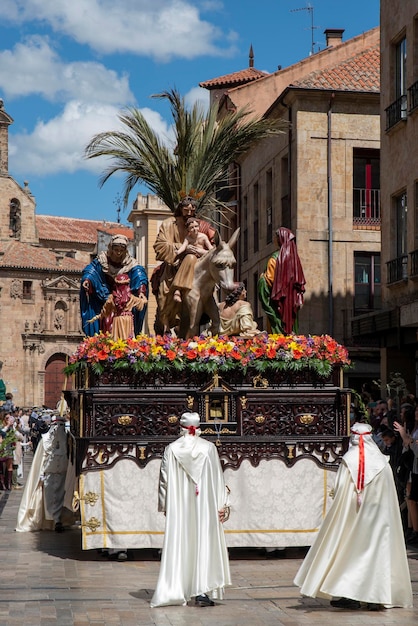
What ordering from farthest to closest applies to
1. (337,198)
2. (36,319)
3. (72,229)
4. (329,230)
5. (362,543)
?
(72,229) → (36,319) → (337,198) → (329,230) → (362,543)

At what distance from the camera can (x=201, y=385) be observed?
12.9 metres

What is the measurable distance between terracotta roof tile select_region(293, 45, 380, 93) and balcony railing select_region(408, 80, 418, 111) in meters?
9.33

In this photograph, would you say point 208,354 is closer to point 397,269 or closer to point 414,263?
point 414,263

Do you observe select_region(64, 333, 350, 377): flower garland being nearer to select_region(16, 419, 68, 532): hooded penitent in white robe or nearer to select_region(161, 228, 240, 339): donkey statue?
select_region(161, 228, 240, 339): donkey statue

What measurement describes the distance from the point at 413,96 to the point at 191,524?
14.5 meters

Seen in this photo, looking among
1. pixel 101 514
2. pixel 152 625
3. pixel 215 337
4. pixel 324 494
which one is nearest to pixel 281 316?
pixel 215 337

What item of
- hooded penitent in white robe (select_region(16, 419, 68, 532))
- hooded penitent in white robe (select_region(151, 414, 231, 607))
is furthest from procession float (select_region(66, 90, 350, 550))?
hooded penitent in white robe (select_region(151, 414, 231, 607))

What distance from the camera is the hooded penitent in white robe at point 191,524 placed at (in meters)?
9.38

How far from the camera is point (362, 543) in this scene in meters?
9.35

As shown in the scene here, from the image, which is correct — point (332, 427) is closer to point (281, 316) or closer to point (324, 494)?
point (324, 494)

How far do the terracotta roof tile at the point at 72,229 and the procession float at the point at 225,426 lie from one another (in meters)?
77.2

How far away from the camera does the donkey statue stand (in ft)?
43.7

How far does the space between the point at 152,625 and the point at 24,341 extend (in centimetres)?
6852

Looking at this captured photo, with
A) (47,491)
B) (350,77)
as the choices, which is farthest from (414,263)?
(350,77)
